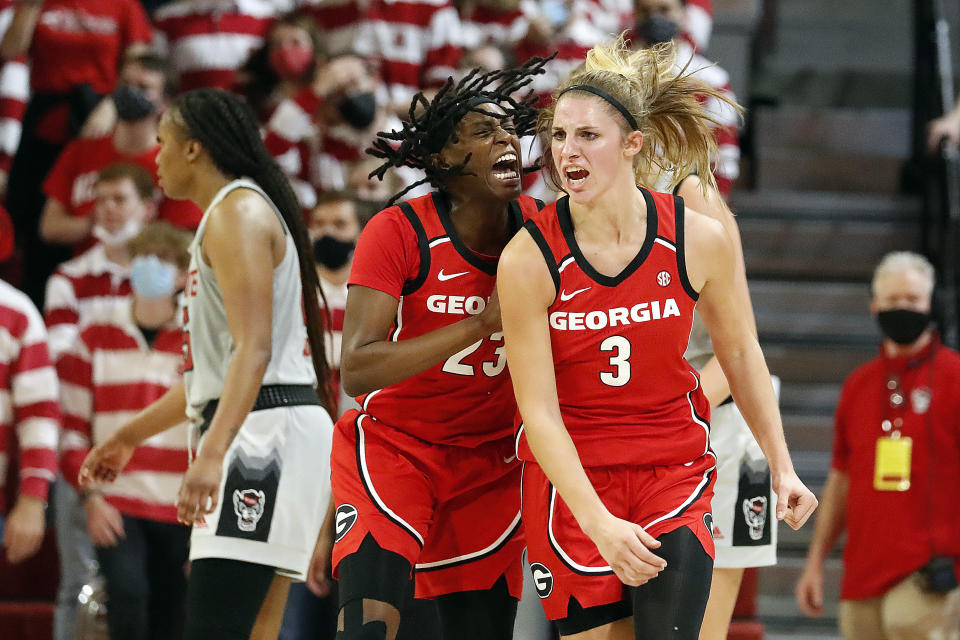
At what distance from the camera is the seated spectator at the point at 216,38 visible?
729cm

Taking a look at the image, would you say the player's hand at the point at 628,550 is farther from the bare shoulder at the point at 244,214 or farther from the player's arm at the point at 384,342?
the bare shoulder at the point at 244,214

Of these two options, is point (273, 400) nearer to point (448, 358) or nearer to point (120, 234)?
point (448, 358)

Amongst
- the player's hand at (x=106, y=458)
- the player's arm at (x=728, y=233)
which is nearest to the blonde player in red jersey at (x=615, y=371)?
the player's arm at (x=728, y=233)

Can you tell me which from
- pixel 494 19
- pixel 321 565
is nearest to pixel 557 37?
pixel 494 19

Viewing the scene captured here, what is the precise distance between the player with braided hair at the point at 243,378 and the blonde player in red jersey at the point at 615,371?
95 cm

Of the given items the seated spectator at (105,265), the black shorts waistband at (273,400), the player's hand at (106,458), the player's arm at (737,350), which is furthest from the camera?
the seated spectator at (105,265)

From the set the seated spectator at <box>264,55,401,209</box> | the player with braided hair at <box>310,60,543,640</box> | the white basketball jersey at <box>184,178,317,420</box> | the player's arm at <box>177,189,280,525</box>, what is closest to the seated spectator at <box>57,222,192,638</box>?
the seated spectator at <box>264,55,401,209</box>

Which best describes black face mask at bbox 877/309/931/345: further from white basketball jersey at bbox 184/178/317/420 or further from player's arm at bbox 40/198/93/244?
player's arm at bbox 40/198/93/244

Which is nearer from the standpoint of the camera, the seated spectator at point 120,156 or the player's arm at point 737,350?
the player's arm at point 737,350

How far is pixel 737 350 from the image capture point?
3.12m

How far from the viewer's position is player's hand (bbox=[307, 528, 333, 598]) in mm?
4422

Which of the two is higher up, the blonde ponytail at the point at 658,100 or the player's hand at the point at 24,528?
the blonde ponytail at the point at 658,100

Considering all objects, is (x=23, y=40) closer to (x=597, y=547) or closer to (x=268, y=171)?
(x=268, y=171)

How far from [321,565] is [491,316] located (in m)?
1.87
